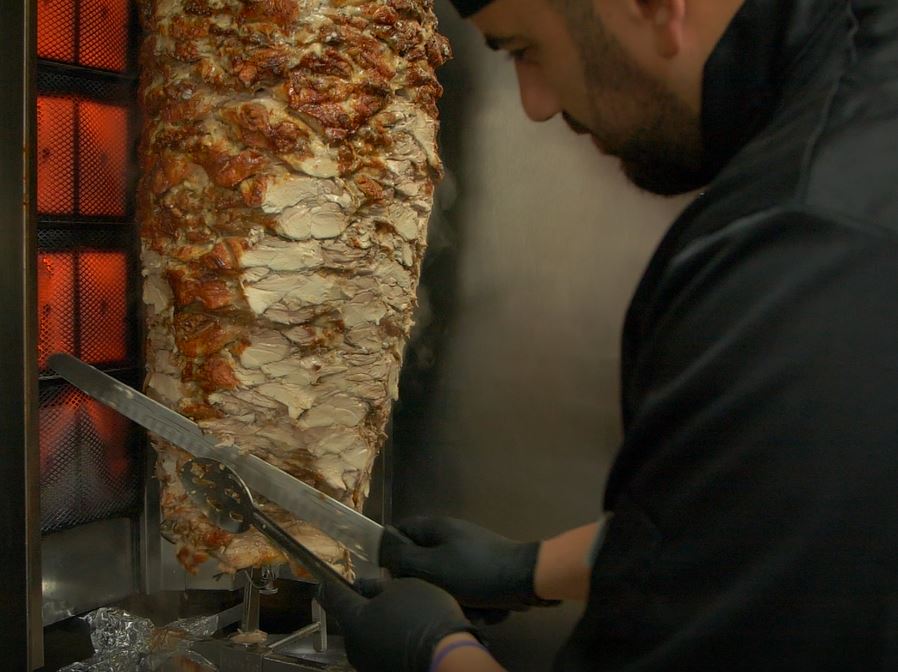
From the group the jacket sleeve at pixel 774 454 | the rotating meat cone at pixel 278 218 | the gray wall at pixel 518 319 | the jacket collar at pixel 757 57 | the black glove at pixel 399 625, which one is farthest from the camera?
the gray wall at pixel 518 319

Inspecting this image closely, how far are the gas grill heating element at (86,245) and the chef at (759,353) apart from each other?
1.00m

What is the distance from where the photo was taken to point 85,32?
1.42m

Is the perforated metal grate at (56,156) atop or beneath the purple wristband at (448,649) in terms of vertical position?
atop

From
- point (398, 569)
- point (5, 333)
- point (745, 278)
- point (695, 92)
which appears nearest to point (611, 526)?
point (745, 278)

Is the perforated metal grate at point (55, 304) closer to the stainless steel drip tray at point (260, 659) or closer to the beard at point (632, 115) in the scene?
the stainless steel drip tray at point (260, 659)

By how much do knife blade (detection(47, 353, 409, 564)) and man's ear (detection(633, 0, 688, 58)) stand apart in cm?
A: 74

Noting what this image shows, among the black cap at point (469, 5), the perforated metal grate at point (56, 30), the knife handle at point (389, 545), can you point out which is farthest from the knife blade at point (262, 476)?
the black cap at point (469, 5)

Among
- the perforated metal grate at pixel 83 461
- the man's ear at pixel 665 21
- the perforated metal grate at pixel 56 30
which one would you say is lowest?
the perforated metal grate at pixel 83 461

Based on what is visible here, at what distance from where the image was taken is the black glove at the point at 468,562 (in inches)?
41.8

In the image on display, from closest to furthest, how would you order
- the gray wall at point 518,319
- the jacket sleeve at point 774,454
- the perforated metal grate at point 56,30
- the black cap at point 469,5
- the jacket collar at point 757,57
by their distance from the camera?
the jacket sleeve at point 774,454, the jacket collar at point 757,57, the black cap at point 469,5, the perforated metal grate at point 56,30, the gray wall at point 518,319

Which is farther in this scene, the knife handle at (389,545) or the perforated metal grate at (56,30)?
the perforated metal grate at (56,30)

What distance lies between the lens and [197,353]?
4.05 ft

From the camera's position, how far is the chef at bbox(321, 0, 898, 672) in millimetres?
494

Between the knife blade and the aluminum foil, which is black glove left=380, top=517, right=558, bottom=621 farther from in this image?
the aluminum foil
